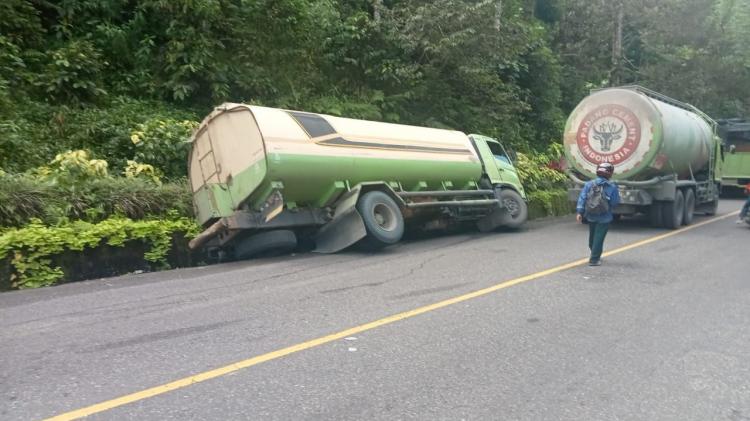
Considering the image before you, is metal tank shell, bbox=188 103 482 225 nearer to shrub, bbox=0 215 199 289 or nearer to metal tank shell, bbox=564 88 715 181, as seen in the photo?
shrub, bbox=0 215 199 289

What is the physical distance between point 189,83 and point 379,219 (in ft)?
22.0

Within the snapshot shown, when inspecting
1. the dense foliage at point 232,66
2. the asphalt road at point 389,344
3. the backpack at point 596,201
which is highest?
the dense foliage at point 232,66

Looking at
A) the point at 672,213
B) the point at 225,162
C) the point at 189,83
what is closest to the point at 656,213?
the point at 672,213

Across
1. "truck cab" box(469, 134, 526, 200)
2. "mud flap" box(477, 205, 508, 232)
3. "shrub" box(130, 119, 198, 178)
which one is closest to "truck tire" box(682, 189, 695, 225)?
"truck cab" box(469, 134, 526, 200)

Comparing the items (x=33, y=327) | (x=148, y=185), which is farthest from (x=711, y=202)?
(x=33, y=327)

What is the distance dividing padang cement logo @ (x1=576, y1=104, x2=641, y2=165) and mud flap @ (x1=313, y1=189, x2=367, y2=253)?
6372 millimetres

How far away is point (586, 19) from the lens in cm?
2780

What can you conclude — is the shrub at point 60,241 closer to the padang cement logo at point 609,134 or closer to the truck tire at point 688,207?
the padang cement logo at point 609,134

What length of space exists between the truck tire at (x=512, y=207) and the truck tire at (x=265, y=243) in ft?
17.8

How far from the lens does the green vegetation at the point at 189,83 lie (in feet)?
34.1

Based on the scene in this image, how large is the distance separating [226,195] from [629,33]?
90.4 ft

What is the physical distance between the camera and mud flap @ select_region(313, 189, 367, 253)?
415 inches

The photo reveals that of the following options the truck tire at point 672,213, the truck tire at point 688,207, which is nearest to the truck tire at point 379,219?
the truck tire at point 672,213

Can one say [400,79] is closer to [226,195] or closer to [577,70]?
[226,195]
